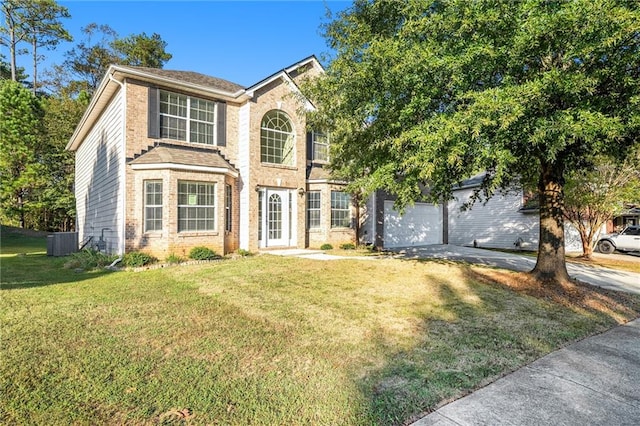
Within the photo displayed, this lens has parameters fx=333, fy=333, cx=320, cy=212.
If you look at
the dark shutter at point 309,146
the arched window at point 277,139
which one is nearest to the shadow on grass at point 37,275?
the arched window at point 277,139

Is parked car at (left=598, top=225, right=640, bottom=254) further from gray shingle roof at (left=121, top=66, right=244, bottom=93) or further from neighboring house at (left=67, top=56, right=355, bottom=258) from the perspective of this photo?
gray shingle roof at (left=121, top=66, right=244, bottom=93)

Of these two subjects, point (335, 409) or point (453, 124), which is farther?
point (453, 124)

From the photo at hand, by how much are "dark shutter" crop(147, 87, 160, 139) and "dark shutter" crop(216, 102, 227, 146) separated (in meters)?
2.18

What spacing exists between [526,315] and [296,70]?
13166 millimetres

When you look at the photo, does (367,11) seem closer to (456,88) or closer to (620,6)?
(456,88)

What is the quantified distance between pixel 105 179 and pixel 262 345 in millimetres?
12595

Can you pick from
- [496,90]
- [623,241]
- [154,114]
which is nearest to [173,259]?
[154,114]

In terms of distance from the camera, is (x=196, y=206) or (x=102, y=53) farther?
(x=102, y=53)

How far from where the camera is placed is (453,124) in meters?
5.53

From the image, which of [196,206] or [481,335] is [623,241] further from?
[196,206]

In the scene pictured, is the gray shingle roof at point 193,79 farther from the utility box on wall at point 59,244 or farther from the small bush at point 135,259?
the utility box on wall at point 59,244

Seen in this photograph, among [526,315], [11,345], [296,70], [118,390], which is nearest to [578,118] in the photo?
[526,315]

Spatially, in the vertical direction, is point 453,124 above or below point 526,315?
above

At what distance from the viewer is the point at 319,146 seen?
15836 millimetres
